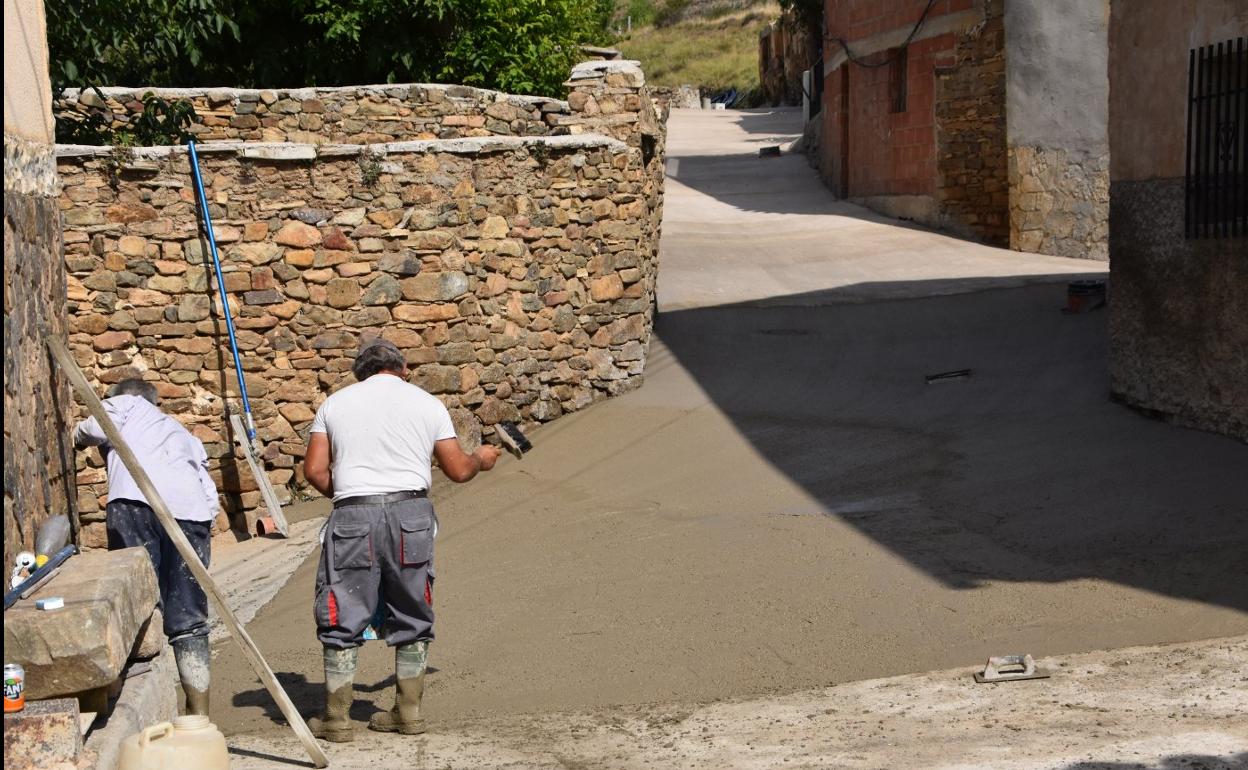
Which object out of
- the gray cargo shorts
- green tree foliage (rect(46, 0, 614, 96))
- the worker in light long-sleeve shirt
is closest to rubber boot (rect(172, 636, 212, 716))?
the worker in light long-sleeve shirt

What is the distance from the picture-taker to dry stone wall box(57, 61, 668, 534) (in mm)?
9680

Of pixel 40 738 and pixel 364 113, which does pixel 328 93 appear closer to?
→ pixel 364 113

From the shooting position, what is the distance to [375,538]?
17.6 ft

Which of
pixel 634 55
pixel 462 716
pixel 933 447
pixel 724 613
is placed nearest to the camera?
pixel 462 716

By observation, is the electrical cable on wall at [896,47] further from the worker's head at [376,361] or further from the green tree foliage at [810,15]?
the worker's head at [376,361]

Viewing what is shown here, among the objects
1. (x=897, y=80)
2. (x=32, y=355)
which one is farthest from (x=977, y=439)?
(x=897, y=80)

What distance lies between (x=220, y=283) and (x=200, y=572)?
16.0ft

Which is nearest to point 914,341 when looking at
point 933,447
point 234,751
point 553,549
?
point 933,447

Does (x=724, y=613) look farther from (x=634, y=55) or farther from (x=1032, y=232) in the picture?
(x=634, y=55)

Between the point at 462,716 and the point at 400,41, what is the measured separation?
1186 centimetres

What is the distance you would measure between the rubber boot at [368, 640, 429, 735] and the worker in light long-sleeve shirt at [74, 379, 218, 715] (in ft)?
2.84

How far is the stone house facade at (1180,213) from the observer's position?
8.10 metres

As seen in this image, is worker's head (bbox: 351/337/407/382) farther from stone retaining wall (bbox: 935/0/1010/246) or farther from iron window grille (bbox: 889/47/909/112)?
iron window grille (bbox: 889/47/909/112)

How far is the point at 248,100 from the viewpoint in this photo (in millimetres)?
12469
